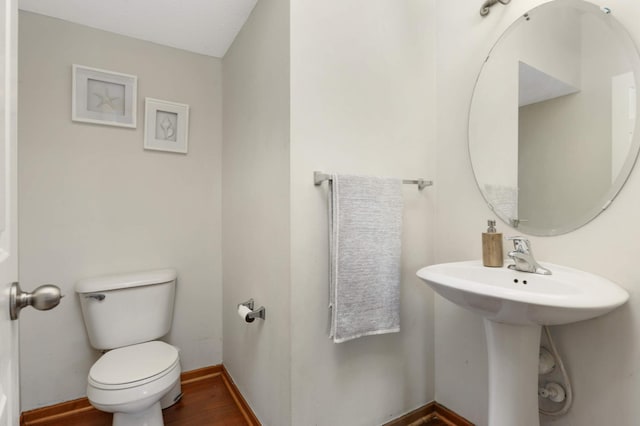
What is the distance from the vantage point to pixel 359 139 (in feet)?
4.33

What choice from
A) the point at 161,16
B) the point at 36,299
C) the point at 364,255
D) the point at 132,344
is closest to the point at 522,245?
the point at 364,255

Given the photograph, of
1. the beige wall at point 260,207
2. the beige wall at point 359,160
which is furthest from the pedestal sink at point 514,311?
the beige wall at point 260,207

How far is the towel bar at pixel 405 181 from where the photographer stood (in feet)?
3.90

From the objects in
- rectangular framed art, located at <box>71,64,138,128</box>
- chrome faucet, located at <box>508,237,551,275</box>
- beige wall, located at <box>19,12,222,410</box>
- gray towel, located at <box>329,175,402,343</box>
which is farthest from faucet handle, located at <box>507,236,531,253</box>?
rectangular framed art, located at <box>71,64,138,128</box>

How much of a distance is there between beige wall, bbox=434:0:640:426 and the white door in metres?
1.53

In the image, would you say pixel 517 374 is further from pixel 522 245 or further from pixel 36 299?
pixel 36 299

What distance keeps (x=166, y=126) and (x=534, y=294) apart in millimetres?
1997

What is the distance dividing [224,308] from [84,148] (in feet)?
4.09

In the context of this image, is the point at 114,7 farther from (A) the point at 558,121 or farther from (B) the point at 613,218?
(B) the point at 613,218

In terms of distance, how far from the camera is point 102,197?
1.68m

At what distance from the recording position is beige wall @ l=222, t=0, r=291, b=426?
3.94ft

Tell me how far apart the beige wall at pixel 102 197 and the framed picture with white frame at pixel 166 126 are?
42 mm

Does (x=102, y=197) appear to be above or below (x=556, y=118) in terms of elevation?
below

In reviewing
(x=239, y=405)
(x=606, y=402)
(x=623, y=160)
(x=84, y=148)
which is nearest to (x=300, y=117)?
(x=623, y=160)
